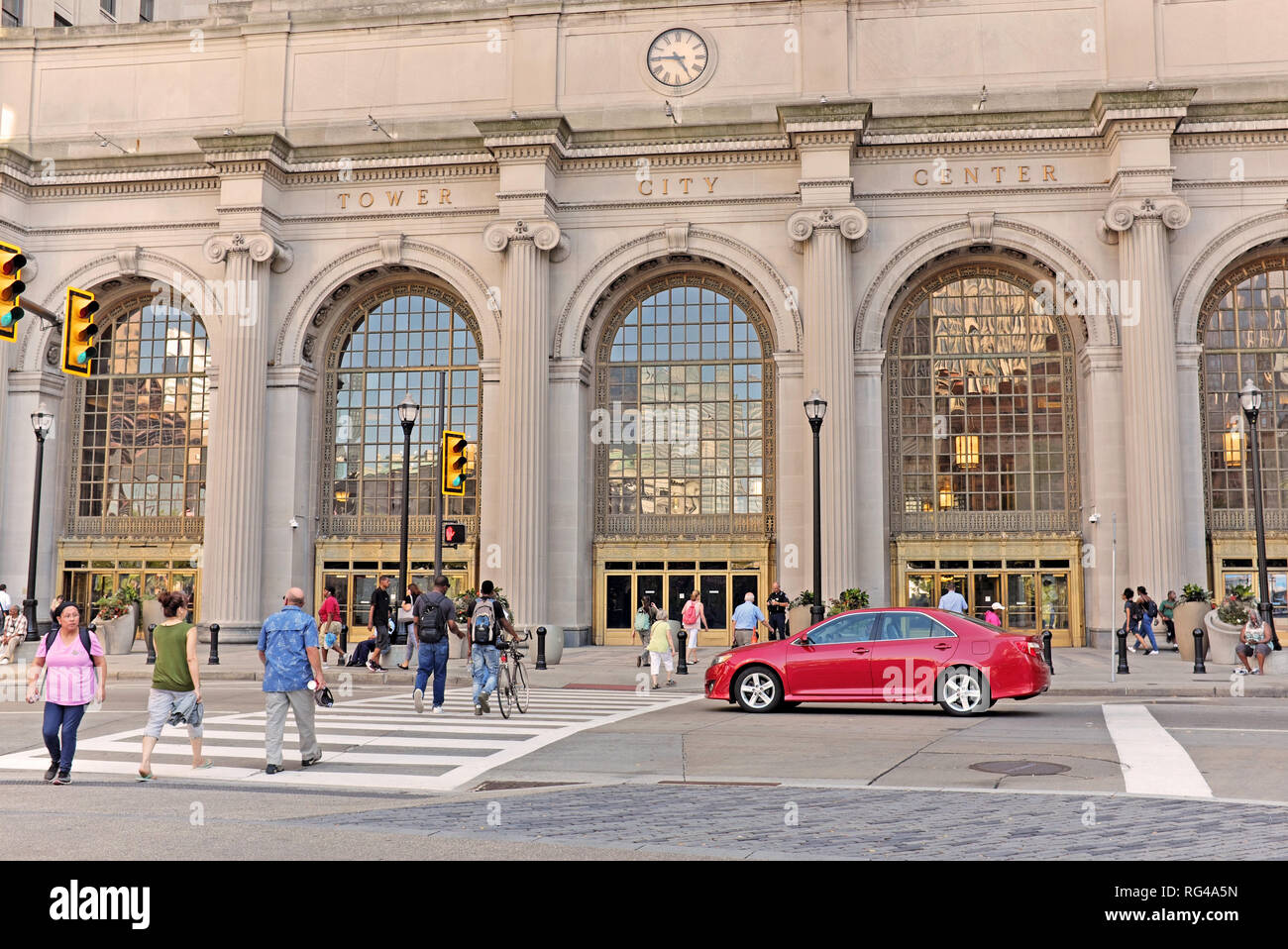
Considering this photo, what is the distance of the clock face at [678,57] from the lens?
33719mm

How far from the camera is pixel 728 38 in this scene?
110ft

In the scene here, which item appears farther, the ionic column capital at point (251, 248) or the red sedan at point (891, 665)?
the ionic column capital at point (251, 248)

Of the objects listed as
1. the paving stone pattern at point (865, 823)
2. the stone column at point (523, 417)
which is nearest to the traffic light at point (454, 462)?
the stone column at point (523, 417)

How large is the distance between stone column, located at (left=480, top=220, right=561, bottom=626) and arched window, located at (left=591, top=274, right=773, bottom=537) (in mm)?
2621

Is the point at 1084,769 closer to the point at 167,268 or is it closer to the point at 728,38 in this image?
the point at 728,38

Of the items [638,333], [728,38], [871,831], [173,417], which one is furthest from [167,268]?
[871,831]

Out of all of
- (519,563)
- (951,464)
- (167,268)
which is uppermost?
(167,268)

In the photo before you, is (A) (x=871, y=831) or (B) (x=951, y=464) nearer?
(A) (x=871, y=831)

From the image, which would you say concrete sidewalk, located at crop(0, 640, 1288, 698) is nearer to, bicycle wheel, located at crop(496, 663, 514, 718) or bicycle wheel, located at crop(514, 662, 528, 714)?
bicycle wheel, located at crop(514, 662, 528, 714)

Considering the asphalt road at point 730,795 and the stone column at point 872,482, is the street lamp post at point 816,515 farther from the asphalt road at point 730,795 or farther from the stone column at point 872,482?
the asphalt road at point 730,795

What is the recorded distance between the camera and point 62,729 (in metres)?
10.0

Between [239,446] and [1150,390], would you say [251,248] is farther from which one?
[1150,390]

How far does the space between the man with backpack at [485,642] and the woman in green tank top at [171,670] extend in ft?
15.6

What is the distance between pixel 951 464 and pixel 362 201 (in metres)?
19.3
